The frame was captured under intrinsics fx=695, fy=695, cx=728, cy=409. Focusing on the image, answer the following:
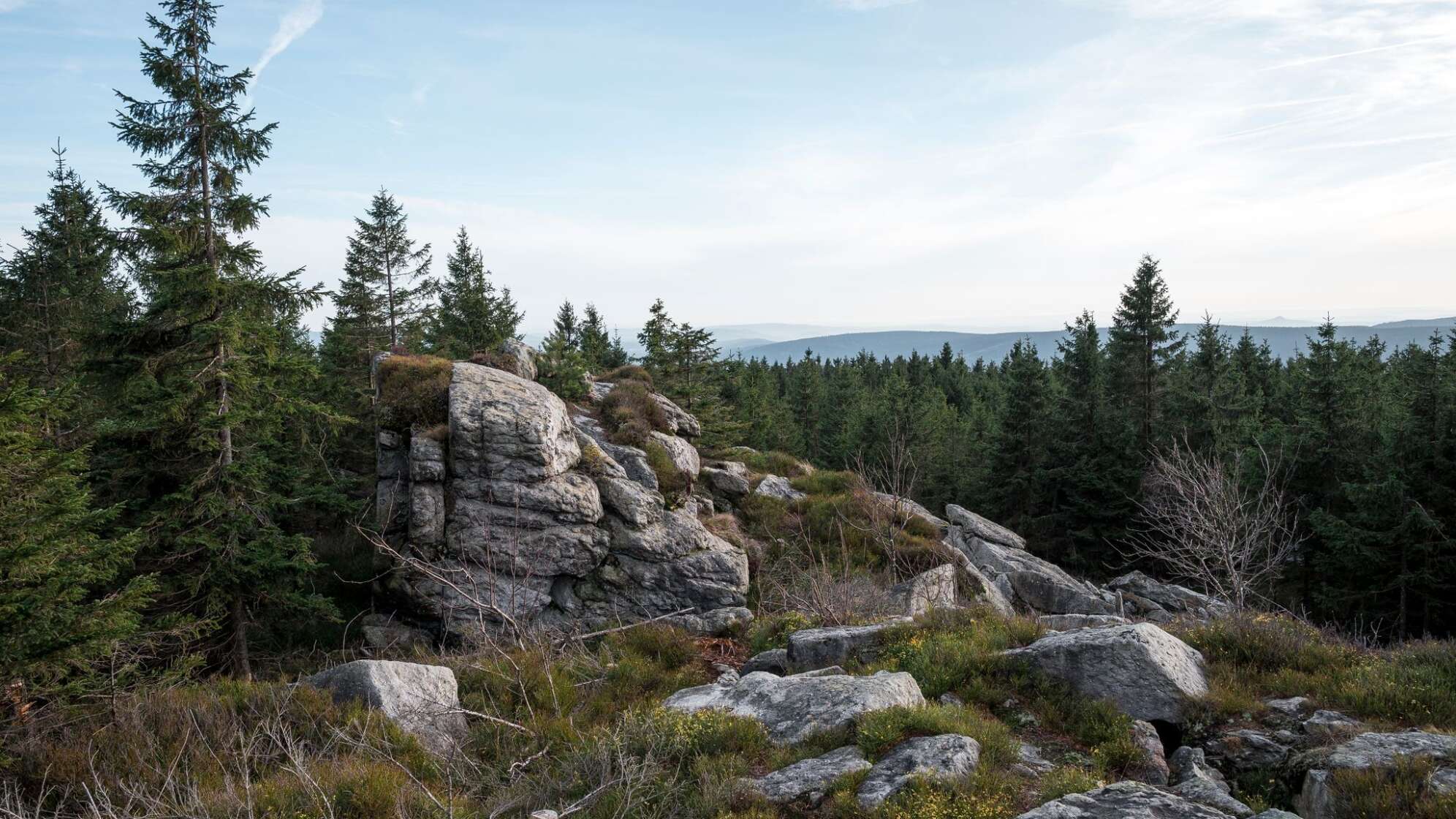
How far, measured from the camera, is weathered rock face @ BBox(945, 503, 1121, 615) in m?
18.8

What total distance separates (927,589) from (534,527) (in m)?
9.19

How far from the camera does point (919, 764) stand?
5.61m

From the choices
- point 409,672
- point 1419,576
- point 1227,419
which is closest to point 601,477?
Result: point 409,672

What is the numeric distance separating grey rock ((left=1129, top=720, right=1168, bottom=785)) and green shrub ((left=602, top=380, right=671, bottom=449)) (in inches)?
578

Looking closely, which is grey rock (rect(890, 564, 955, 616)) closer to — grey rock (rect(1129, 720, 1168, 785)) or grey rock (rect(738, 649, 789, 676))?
grey rock (rect(738, 649, 789, 676))

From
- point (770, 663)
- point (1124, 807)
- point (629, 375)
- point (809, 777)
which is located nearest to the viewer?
point (1124, 807)

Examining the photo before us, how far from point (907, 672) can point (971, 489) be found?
29.6 m

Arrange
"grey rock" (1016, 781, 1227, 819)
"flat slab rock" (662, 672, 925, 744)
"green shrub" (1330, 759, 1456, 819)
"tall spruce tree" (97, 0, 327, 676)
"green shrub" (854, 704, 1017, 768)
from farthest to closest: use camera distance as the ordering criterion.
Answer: "tall spruce tree" (97, 0, 327, 676), "flat slab rock" (662, 672, 925, 744), "green shrub" (854, 704, 1017, 768), "grey rock" (1016, 781, 1227, 819), "green shrub" (1330, 759, 1456, 819)

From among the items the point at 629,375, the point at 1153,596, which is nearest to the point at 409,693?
the point at 629,375

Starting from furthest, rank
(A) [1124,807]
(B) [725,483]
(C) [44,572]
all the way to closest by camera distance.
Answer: (B) [725,483] → (C) [44,572] → (A) [1124,807]

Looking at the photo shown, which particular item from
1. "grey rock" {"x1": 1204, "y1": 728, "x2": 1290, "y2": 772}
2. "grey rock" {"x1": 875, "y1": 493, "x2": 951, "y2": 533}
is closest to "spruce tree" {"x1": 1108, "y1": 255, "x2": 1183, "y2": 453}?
"grey rock" {"x1": 875, "y1": 493, "x2": 951, "y2": 533}

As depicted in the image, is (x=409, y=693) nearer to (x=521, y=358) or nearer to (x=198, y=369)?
(x=198, y=369)

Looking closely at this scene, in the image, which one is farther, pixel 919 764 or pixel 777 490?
pixel 777 490

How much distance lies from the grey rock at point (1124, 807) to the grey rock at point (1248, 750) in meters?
1.99
